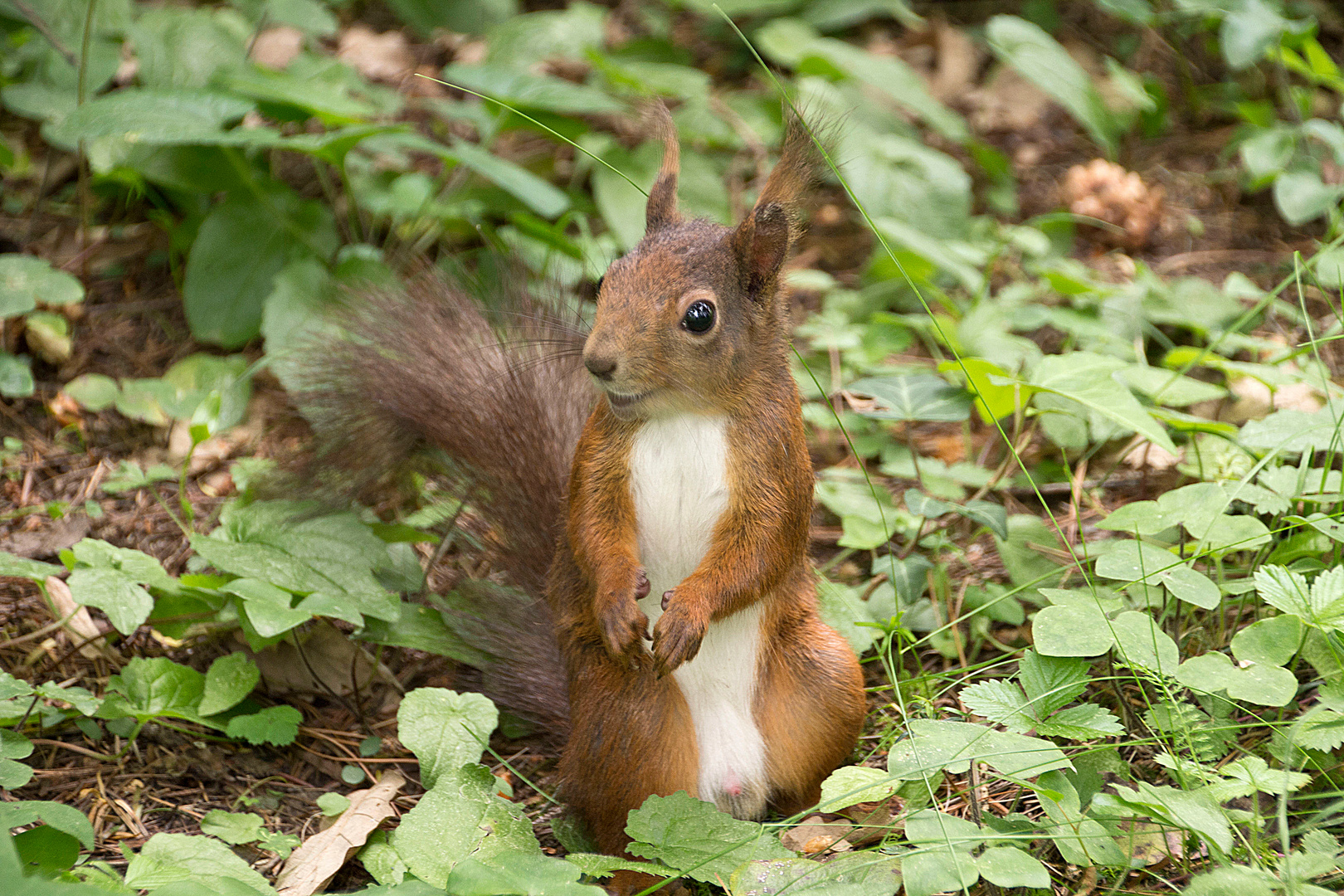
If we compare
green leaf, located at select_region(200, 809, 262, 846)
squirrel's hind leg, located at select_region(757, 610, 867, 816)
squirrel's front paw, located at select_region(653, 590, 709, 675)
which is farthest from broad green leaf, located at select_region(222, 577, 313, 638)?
squirrel's hind leg, located at select_region(757, 610, 867, 816)

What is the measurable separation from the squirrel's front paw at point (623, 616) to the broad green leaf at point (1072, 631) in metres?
0.58

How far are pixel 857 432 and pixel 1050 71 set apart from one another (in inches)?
60.5

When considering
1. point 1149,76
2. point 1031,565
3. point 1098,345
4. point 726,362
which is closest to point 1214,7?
point 1149,76

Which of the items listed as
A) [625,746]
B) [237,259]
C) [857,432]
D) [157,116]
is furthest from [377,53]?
[625,746]

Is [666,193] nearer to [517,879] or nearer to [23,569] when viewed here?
[517,879]

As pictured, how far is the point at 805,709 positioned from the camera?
173cm

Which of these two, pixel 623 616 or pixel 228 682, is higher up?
pixel 623 616

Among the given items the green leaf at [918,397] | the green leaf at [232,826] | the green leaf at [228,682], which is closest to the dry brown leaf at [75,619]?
the green leaf at [228,682]

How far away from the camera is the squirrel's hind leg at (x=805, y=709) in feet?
5.67

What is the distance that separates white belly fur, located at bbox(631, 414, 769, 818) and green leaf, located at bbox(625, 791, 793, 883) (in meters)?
0.11

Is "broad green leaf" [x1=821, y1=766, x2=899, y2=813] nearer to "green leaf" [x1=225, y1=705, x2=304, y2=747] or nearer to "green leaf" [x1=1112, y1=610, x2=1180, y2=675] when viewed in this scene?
"green leaf" [x1=1112, y1=610, x2=1180, y2=675]

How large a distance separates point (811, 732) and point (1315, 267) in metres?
1.87

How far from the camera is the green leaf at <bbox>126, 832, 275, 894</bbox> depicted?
1.44 meters

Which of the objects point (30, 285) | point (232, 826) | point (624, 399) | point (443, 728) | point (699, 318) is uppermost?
point (699, 318)
